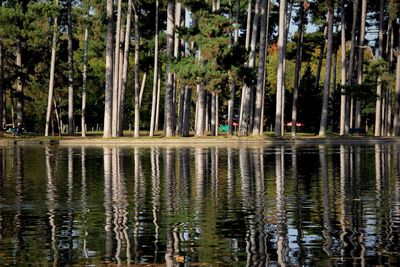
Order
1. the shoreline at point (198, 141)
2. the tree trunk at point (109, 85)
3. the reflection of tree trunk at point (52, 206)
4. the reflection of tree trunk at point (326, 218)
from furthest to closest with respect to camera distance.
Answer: the tree trunk at point (109, 85), the shoreline at point (198, 141), the reflection of tree trunk at point (326, 218), the reflection of tree trunk at point (52, 206)

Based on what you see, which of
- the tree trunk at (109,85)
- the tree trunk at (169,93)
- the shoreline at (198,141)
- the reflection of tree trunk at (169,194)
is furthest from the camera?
the tree trunk at (169,93)

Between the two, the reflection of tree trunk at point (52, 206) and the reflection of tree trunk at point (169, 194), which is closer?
the reflection of tree trunk at point (169, 194)

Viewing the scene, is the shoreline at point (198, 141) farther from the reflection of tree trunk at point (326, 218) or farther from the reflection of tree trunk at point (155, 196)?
the reflection of tree trunk at point (326, 218)

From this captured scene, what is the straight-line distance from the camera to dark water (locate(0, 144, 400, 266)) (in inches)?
465

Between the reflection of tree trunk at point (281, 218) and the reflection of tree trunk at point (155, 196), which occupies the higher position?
the reflection of tree trunk at point (281, 218)

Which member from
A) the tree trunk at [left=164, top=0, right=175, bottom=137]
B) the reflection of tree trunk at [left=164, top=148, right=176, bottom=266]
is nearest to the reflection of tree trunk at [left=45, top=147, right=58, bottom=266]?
the reflection of tree trunk at [left=164, top=148, right=176, bottom=266]

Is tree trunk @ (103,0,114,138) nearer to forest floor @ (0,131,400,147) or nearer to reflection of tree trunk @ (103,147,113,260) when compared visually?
forest floor @ (0,131,400,147)

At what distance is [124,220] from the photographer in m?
15.8

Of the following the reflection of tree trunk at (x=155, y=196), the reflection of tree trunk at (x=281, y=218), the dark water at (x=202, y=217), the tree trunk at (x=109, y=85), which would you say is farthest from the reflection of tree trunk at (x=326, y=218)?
the tree trunk at (x=109, y=85)

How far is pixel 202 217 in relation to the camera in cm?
1611

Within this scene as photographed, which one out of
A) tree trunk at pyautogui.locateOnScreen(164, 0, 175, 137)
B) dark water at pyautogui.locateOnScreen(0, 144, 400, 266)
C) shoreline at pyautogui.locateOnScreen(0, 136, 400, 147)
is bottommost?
shoreline at pyautogui.locateOnScreen(0, 136, 400, 147)

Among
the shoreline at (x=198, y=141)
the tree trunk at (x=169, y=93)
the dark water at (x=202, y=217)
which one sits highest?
the tree trunk at (x=169, y=93)

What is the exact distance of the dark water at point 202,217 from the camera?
1180cm

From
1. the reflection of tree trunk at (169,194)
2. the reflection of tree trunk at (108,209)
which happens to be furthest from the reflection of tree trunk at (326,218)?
the reflection of tree trunk at (108,209)
